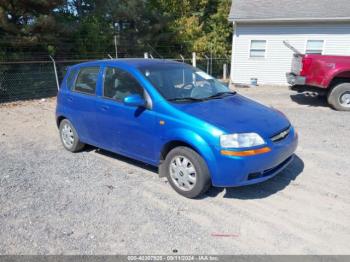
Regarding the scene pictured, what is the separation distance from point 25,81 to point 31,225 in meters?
9.91

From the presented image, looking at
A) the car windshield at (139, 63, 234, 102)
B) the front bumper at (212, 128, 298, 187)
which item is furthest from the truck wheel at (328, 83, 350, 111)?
the front bumper at (212, 128, 298, 187)

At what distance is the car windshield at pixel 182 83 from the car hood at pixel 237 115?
0.20 meters

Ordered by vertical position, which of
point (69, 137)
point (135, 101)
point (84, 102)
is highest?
point (135, 101)

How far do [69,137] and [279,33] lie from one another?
1247 cm

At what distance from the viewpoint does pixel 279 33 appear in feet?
48.2

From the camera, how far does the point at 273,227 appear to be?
10.6ft

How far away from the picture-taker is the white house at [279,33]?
1399 centimetres

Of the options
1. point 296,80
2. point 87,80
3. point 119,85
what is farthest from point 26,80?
point 296,80

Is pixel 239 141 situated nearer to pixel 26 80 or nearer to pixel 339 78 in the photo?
pixel 339 78

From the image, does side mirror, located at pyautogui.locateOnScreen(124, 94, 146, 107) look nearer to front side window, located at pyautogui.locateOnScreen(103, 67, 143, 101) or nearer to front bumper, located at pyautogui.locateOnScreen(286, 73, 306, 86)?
front side window, located at pyautogui.locateOnScreen(103, 67, 143, 101)

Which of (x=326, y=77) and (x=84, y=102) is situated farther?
(x=326, y=77)

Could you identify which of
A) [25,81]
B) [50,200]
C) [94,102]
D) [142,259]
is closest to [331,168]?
[142,259]

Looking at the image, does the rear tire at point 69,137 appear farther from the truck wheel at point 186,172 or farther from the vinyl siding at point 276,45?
the vinyl siding at point 276,45

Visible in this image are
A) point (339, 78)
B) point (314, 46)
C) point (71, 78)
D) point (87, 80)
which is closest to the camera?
point (87, 80)
